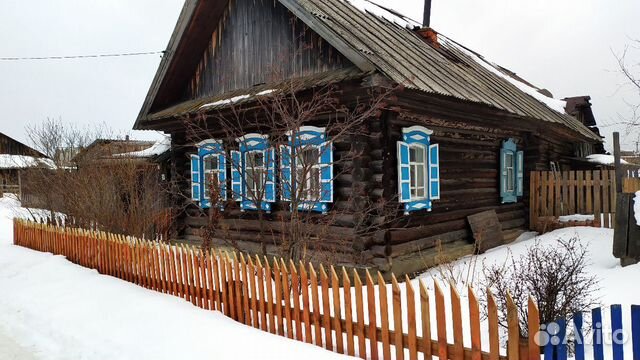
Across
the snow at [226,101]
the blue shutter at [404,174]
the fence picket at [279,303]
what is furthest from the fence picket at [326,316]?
the snow at [226,101]

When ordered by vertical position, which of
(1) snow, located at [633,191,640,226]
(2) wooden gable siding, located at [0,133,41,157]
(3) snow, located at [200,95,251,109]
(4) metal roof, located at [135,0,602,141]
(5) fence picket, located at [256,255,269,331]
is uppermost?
(2) wooden gable siding, located at [0,133,41,157]

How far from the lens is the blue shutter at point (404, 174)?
25.7ft

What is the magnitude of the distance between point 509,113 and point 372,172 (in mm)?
4141

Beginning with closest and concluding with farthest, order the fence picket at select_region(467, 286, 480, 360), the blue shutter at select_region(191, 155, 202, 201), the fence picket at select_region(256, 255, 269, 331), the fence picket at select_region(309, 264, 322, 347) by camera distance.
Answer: the fence picket at select_region(467, 286, 480, 360) < the fence picket at select_region(309, 264, 322, 347) < the fence picket at select_region(256, 255, 269, 331) < the blue shutter at select_region(191, 155, 202, 201)

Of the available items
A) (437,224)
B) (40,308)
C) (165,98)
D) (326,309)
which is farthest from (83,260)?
(437,224)

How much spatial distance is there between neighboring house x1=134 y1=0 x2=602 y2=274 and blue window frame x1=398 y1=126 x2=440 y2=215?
3 centimetres

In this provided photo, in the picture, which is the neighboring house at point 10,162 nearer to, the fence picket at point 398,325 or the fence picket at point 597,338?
the fence picket at point 398,325

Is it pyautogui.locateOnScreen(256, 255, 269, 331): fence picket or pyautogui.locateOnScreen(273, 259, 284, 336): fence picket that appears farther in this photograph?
pyautogui.locateOnScreen(256, 255, 269, 331): fence picket

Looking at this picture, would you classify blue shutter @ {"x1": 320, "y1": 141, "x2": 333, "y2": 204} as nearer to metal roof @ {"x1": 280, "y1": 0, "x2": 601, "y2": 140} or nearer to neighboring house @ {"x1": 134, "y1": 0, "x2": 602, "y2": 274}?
neighboring house @ {"x1": 134, "y1": 0, "x2": 602, "y2": 274}

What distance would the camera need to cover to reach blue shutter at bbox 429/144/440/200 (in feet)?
28.2

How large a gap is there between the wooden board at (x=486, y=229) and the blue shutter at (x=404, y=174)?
101 inches

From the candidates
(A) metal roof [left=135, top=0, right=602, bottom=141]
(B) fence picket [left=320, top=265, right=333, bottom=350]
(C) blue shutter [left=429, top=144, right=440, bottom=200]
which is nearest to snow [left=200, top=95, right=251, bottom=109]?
(A) metal roof [left=135, top=0, right=602, bottom=141]

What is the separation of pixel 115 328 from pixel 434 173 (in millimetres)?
5979

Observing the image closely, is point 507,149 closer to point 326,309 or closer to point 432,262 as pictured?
point 432,262
